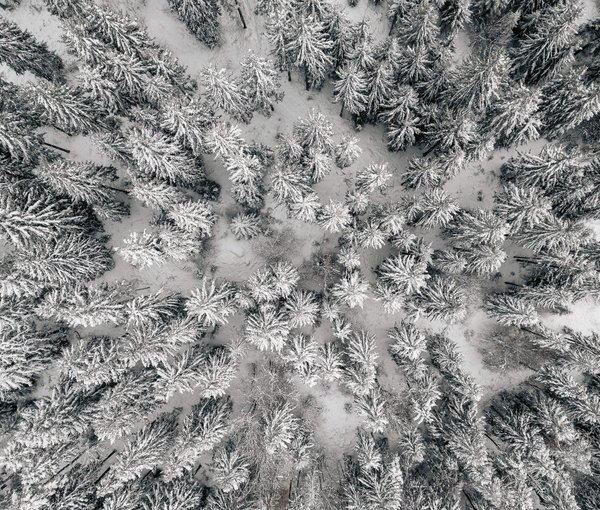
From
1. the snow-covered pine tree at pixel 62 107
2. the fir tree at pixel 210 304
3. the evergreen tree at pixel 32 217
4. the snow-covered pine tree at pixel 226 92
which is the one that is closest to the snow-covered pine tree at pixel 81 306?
the evergreen tree at pixel 32 217

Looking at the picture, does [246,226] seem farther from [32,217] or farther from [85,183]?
[32,217]

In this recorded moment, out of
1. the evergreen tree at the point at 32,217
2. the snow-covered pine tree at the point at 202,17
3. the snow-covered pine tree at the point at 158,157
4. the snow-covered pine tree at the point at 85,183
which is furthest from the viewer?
the snow-covered pine tree at the point at 202,17

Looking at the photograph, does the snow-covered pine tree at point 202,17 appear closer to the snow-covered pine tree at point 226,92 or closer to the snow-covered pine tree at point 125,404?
the snow-covered pine tree at point 226,92

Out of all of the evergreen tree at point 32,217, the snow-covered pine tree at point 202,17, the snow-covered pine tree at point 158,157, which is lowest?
the evergreen tree at point 32,217

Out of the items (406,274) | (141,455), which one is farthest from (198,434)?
(406,274)

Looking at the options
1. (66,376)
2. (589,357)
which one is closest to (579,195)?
(589,357)

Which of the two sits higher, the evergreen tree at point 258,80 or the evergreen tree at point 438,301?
the evergreen tree at point 258,80
